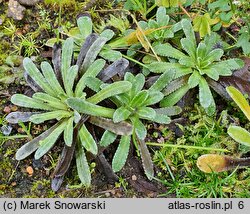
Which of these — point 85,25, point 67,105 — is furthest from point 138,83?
point 85,25

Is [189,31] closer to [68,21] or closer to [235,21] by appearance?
[235,21]

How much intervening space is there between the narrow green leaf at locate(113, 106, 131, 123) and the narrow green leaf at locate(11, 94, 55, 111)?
412mm

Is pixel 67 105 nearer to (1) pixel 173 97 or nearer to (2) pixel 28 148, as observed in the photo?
(2) pixel 28 148

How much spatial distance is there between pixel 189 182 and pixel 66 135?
31.8 inches

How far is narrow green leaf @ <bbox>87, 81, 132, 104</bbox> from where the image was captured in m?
2.73

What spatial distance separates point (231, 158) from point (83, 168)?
0.89m

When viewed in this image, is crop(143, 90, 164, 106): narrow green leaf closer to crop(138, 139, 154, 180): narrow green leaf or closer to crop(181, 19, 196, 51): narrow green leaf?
crop(138, 139, 154, 180): narrow green leaf

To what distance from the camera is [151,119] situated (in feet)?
9.20

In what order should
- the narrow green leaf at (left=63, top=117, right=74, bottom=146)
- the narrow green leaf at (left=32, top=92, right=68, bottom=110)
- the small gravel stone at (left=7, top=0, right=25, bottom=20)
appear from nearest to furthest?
1. the narrow green leaf at (left=63, top=117, right=74, bottom=146)
2. the narrow green leaf at (left=32, top=92, right=68, bottom=110)
3. the small gravel stone at (left=7, top=0, right=25, bottom=20)

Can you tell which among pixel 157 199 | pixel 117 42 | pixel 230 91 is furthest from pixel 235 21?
pixel 157 199

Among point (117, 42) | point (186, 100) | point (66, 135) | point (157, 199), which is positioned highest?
point (117, 42)

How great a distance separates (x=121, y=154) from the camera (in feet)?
9.07

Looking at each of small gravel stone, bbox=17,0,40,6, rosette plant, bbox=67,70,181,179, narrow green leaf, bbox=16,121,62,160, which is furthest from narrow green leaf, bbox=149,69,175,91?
small gravel stone, bbox=17,0,40,6

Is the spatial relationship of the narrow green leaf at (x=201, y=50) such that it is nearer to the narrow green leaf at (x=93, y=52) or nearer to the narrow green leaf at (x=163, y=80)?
the narrow green leaf at (x=163, y=80)
